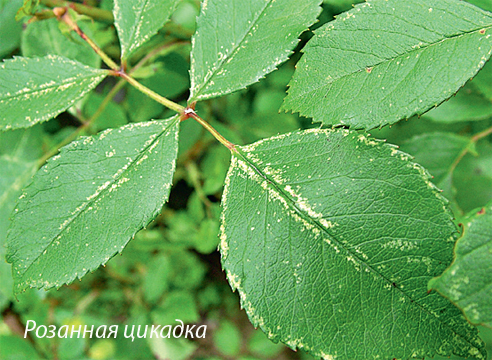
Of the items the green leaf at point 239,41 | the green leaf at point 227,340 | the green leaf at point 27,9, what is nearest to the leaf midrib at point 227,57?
the green leaf at point 239,41

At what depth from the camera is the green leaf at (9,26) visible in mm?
1206

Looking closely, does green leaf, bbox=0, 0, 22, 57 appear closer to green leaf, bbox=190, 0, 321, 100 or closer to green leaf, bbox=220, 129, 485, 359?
green leaf, bbox=190, 0, 321, 100

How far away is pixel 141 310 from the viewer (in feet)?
6.19

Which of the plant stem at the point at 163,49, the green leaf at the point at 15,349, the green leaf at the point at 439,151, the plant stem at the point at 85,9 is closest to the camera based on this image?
the plant stem at the point at 85,9

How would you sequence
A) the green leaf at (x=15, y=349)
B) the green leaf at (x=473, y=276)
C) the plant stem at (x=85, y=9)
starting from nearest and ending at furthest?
the green leaf at (x=473, y=276) < the plant stem at (x=85, y=9) < the green leaf at (x=15, y=349)

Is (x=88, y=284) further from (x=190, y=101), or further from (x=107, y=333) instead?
(x=190, y=101)

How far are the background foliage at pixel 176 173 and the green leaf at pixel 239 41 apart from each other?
0.12 metres

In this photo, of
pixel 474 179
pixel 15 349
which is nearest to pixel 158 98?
pixel 474 179

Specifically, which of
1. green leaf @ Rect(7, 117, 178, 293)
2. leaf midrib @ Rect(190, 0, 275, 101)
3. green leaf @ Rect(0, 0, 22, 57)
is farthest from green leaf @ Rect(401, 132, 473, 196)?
green leaf @ Rect(0, 0, 22, 57)

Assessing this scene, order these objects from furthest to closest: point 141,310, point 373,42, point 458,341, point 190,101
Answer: point 141,310 → point 190,101 → point 373,42 → point 458,341

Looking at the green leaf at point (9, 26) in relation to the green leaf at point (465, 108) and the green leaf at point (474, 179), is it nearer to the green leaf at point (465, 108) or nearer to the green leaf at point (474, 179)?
the green leaf at point (465, 108)

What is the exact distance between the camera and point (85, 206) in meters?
0.71

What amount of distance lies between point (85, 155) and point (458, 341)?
74 cm

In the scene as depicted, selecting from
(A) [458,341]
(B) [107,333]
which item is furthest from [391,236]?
(B) [107,333]
